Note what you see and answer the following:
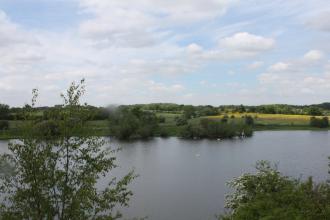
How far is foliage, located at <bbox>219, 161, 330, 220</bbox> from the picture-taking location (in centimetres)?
1265

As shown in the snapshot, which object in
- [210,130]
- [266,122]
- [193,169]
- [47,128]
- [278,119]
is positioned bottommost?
[193,169]

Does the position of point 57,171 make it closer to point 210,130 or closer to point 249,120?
point 210,130

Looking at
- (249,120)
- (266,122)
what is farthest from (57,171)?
(266,122)

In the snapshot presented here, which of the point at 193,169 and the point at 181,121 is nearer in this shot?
the point at 193,169

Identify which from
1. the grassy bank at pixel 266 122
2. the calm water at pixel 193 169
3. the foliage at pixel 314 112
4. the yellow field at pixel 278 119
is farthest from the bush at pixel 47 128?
the foliage at pixel 314 112

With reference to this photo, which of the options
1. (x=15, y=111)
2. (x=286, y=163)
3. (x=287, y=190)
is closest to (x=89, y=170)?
(x=15, y=111)

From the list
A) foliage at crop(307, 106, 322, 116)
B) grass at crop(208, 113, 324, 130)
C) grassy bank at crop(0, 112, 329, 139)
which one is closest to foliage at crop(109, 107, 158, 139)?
grassy bank at crop(0, 112, 329, 139)

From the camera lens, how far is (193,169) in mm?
56375

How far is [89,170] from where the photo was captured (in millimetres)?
10750

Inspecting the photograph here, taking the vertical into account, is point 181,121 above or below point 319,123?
above

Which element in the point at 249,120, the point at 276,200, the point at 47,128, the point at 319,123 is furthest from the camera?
the point at 319,123

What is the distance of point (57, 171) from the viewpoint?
10461mm

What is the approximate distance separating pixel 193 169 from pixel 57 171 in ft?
153

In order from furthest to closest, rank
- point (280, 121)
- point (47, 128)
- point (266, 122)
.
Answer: point (280, 121), point (266, 122), point (47, 128)
